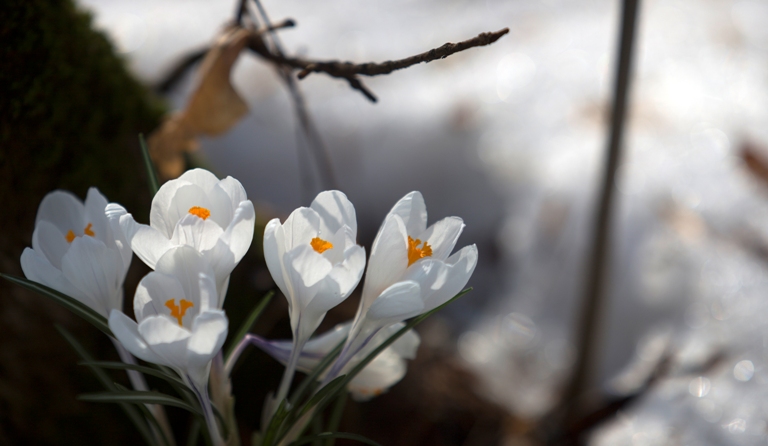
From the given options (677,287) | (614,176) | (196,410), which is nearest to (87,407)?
(196,410)

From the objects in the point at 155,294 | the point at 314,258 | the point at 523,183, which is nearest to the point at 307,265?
the point at 314,258

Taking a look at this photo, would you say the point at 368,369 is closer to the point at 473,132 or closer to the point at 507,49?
the point at 473,132

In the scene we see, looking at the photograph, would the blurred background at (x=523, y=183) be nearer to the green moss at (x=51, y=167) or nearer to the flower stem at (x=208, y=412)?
the green moss at (x=51, y=167)

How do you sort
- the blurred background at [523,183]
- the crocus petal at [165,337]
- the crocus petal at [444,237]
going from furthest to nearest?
the blurred background at [523,183]
the crocus petal at [444,237]
the crocus petal at [165,337]

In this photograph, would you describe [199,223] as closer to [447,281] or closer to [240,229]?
[240,229]

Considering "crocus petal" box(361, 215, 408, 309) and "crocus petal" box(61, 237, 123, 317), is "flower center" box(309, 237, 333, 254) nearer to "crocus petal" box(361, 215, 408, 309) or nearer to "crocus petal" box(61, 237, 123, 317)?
"crocus petal" box(361, 215, 408, 309)

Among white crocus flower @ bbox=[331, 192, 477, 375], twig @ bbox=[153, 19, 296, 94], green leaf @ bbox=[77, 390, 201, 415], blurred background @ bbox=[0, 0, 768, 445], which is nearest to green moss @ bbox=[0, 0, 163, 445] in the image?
blurred background @ bbox=[0, 0, 768, 445]

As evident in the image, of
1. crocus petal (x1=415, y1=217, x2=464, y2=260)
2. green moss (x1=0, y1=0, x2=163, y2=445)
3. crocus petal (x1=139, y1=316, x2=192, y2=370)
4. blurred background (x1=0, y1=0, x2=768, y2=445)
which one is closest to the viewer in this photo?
crocus petal (x1=139, y1=316, x2=192, y2=370)

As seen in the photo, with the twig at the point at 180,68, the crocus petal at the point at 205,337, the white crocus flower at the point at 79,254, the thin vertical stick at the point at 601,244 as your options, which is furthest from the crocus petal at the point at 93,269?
the thin vertical stick at the point at 601,244
